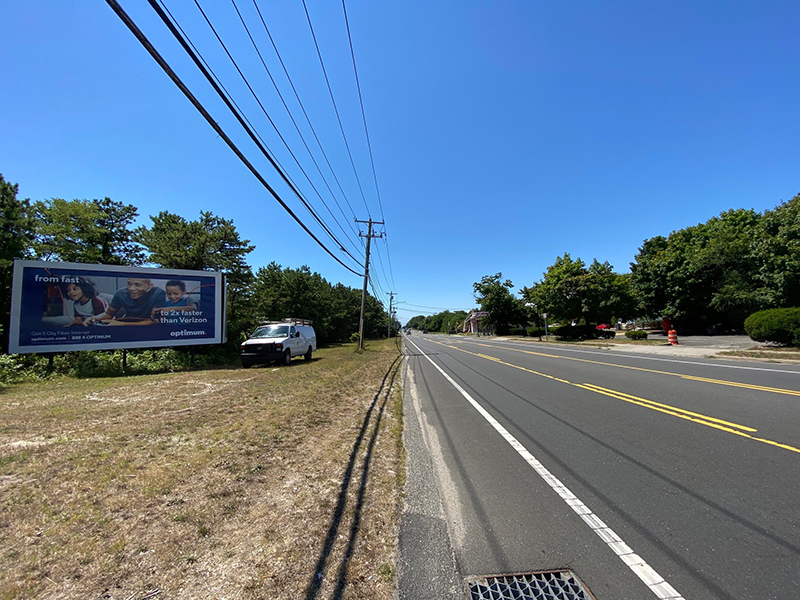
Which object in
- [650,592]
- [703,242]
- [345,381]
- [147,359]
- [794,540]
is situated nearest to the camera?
[650,592]

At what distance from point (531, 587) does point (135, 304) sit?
54.7 feet

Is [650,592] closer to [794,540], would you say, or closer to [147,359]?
[794,540]

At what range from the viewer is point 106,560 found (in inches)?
95.9

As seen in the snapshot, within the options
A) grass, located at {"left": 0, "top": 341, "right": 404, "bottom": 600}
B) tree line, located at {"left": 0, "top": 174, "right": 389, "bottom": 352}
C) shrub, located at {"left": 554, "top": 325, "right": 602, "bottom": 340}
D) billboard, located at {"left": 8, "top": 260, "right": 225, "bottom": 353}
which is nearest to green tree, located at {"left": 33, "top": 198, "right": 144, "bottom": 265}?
tree line, located at {"left": 0, "top": 174, "right": 389, "bottom": 352}

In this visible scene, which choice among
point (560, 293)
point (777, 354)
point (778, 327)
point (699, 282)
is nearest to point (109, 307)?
point (777, 354)

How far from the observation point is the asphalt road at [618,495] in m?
2.41

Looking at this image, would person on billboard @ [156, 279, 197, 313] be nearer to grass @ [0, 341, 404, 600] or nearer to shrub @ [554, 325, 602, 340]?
grass @ [0, 341, 404, 600]

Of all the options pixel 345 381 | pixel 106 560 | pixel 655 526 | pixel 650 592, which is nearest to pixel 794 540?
pixel 655 526

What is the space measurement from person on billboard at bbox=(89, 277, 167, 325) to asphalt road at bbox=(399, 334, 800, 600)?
12991 mm

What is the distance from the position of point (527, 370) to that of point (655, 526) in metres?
10.5

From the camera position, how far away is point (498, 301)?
179ft

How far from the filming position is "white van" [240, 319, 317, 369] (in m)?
14.6

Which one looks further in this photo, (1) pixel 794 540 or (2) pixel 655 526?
(2) pixel 655 526

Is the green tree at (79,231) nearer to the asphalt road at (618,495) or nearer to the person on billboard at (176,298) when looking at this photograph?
the person on billboard at (176,298)
